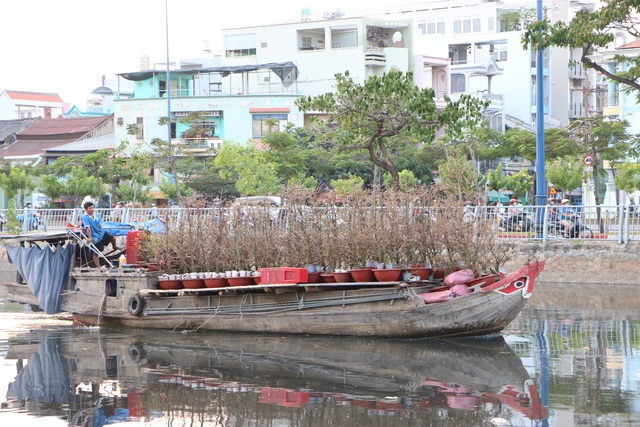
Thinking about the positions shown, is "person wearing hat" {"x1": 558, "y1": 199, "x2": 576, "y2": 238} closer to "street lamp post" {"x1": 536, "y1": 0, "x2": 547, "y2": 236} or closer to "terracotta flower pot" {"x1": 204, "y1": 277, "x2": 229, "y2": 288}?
"street lamp post" {"x1": 536, "y1": 0, "x2": 547, "y2": 236}

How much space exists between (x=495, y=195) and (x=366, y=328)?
44.2 m

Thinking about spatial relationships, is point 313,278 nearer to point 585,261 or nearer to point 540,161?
point 585,261

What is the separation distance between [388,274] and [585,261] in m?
10.5

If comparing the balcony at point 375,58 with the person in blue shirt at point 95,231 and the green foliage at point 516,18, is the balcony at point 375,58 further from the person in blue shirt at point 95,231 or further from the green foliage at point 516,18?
the person in blue shirt at point 95,231

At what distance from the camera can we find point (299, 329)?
16703 mm

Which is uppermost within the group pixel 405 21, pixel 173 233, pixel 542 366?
pixel 405 21

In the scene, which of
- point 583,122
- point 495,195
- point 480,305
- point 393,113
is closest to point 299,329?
point 480,305

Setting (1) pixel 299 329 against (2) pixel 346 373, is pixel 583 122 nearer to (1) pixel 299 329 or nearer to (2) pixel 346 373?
(1) pixel 299 329

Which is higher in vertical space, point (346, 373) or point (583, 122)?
point (583, 122)

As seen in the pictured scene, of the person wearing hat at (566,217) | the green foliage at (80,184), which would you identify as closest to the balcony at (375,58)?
the green foliage at (80,184)

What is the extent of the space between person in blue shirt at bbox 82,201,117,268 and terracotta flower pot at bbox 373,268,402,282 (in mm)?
5611

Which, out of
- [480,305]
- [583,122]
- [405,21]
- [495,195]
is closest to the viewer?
[480,305]

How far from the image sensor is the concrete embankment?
23997 mm

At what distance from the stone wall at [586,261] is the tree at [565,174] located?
698 inches
